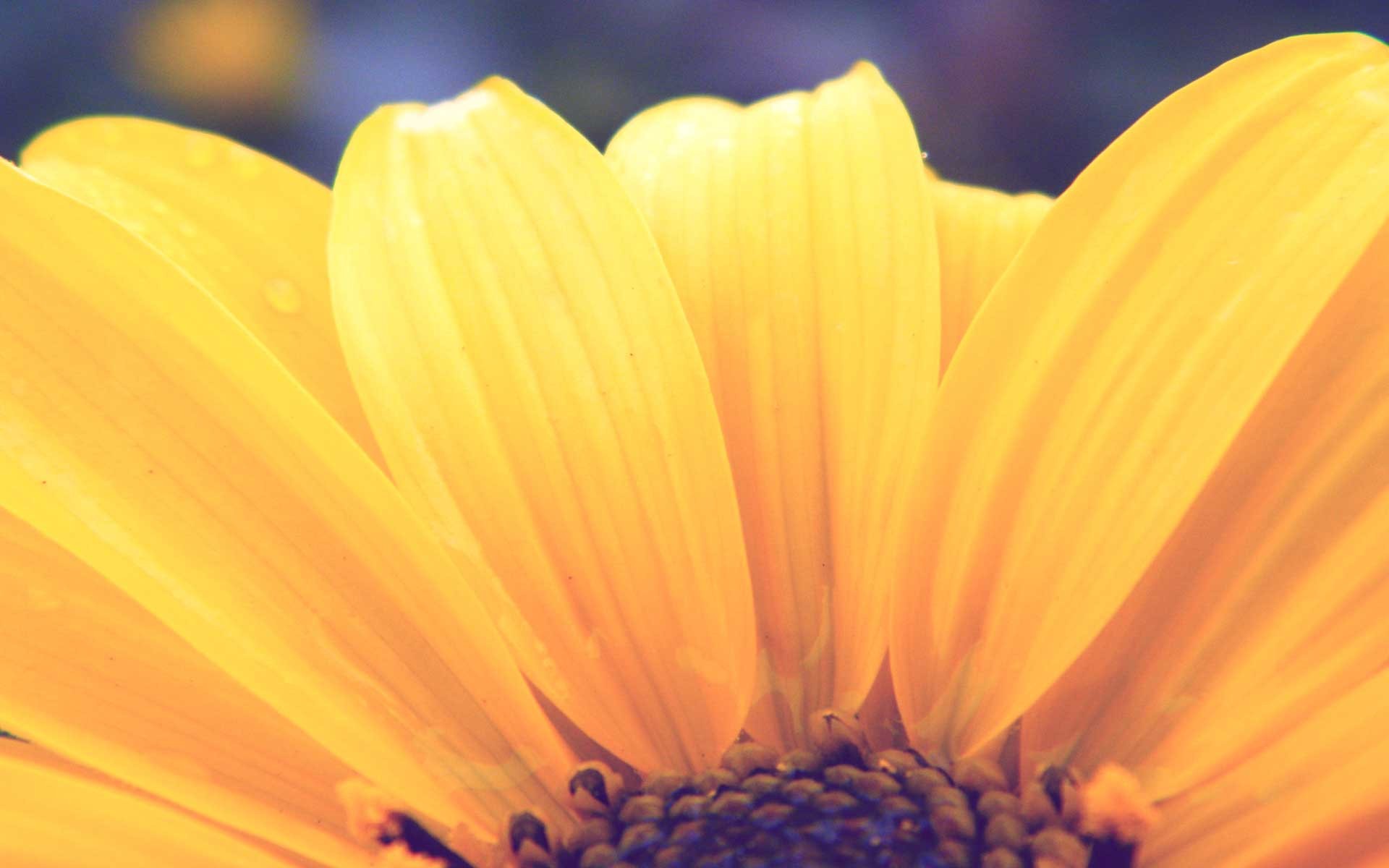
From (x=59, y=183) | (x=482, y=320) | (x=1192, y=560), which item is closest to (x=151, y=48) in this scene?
(x=59, y=183)

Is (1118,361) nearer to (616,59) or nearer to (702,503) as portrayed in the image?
(702,503)

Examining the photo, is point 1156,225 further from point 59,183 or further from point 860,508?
point 59,183

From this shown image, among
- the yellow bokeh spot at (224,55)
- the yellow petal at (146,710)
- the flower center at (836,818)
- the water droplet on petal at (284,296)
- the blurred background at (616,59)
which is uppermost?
the yellow bokeh spot at (224,55)

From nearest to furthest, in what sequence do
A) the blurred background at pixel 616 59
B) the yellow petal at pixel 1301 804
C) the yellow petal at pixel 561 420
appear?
the yellow petal at pixel 1301 804
the yellow petal at pixel 561 420
the blurred background at pixel 616 59

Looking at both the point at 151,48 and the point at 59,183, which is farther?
the point at 151,48

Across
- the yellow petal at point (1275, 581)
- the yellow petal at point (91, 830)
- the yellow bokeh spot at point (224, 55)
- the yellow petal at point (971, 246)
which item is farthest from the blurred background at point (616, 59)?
the yellow petal at point (91, 830)

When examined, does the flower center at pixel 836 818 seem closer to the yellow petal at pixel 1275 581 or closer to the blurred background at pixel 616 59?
the yellow petal at pixel 1275 581
